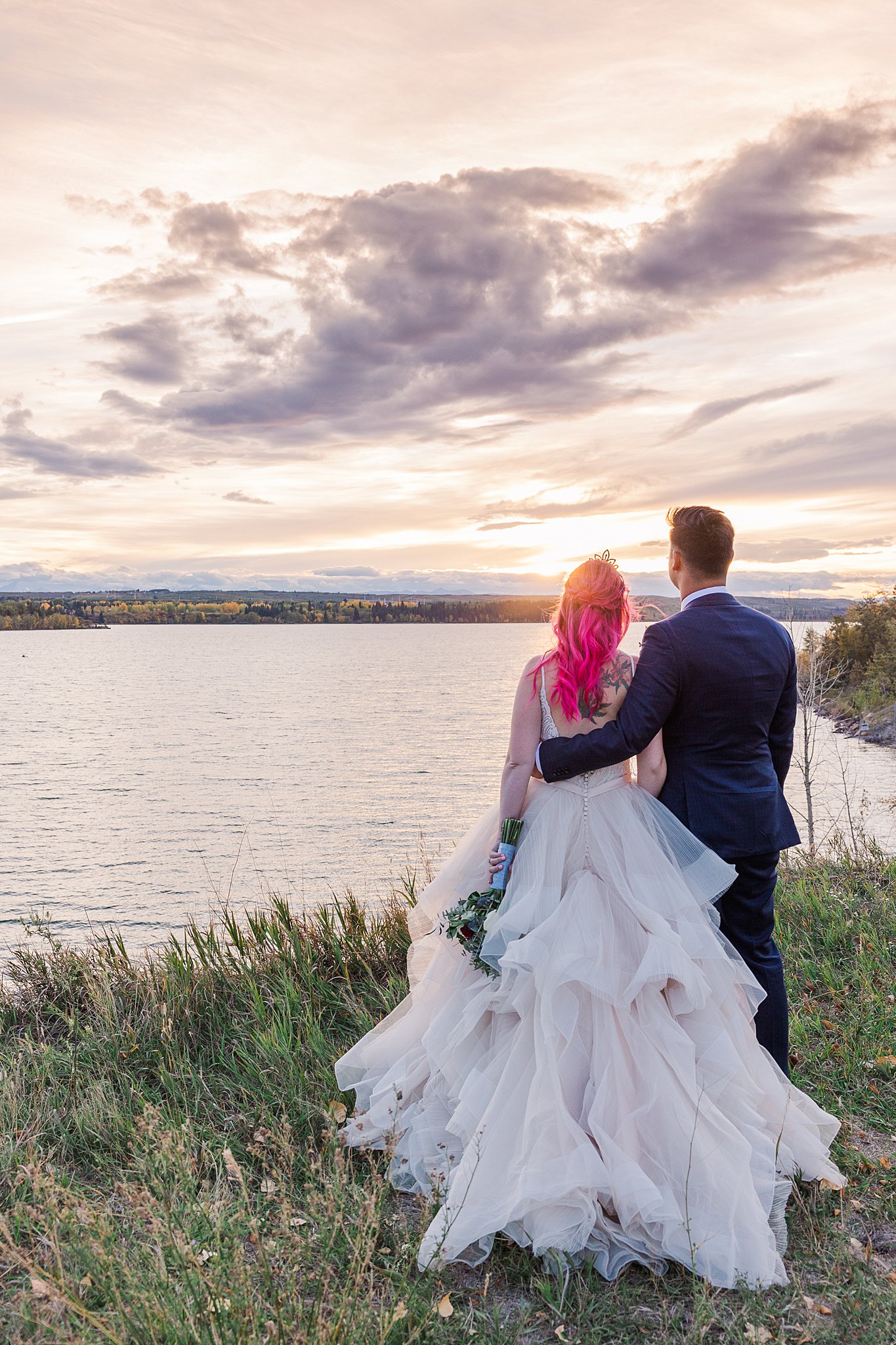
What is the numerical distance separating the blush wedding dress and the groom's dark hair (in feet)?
3.10

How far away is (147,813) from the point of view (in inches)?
1123

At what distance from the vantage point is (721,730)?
12.6 ft

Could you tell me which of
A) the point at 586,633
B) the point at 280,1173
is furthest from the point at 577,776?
the point at 280,1173

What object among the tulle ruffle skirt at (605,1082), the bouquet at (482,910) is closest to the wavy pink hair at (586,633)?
the tulle ruffle skirt at (605,1082)

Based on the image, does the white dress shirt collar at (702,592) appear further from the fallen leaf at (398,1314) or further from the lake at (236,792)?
the fallen leaf at (398,1314)

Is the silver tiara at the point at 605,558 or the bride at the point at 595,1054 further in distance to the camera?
the silver tiara at the point at 605,558

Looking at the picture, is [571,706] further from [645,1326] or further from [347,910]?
[347,910]

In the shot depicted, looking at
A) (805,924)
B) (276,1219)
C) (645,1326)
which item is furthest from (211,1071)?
(805,924)

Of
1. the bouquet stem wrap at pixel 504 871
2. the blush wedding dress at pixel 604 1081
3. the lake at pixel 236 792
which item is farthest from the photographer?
the lake at pixel 236 792

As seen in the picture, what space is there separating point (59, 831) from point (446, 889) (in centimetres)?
2494

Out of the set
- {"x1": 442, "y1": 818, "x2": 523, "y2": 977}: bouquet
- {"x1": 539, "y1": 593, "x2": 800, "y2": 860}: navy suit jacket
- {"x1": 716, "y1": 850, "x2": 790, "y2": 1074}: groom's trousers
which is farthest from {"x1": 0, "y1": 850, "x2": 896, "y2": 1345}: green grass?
{"x1": 539, "y1": 593, "x2": 800, "y2": 860}: navy suit jacket

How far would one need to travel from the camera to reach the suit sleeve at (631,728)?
3.69 metres

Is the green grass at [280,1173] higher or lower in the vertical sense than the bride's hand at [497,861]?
lower

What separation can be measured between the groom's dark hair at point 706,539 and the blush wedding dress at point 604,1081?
3.10 feet
